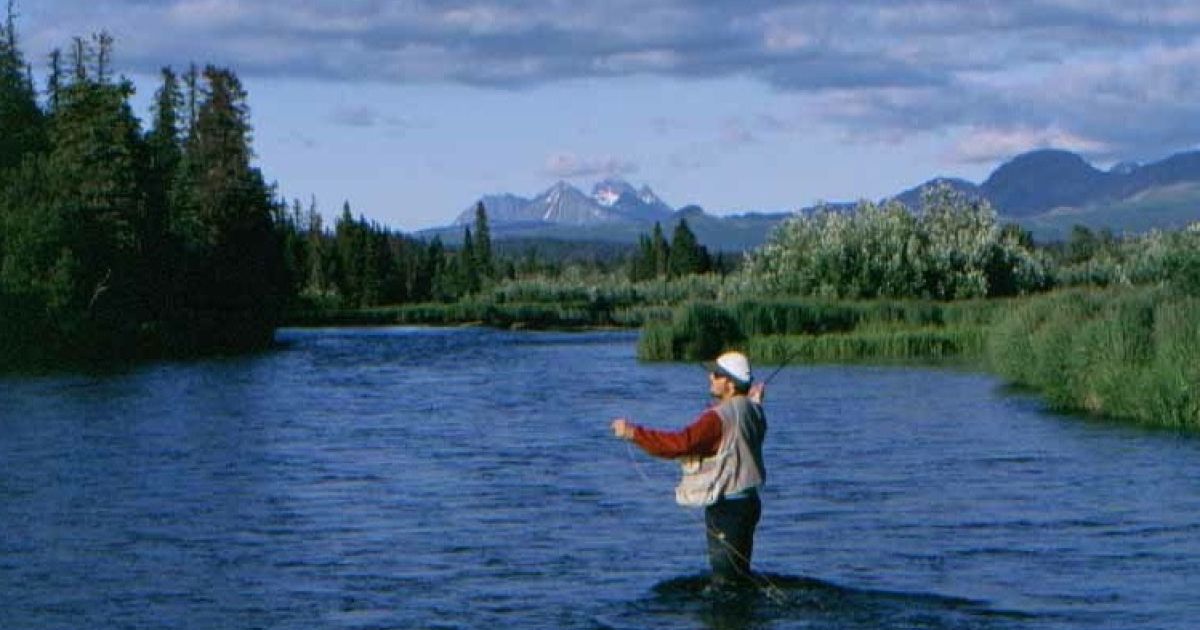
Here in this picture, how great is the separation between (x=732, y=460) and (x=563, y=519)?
282 inches

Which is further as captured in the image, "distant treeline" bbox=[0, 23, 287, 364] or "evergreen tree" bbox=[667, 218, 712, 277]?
"evergreen tree" bbox=[667, 218, 712, 277]

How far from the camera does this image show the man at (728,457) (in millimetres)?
15219

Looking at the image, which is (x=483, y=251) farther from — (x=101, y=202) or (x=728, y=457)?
(x=728, y=457)

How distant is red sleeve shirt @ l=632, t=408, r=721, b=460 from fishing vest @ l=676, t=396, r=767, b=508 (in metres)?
0.07

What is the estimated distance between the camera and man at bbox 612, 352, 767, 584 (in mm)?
15219

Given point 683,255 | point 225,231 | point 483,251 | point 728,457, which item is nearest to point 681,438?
point 728,457

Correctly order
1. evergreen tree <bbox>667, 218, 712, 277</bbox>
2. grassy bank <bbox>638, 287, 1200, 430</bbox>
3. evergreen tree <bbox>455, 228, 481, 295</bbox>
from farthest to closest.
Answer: evergreen tree <bbox>455, 228, 481, 295</bbox>, evergreen tree <bbox>667, 218, 712, 277</bbox>, grassy bank <bbox>638, 287, 1200, 430</bbox>

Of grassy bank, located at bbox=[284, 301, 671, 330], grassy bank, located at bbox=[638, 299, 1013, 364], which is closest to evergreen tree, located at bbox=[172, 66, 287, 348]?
grassy bank, located at bbox=[284, 301, 671, 330]

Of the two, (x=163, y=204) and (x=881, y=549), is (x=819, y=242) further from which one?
(x=881, y=549)

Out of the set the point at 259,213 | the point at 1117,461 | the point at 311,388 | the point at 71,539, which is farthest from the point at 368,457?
the point at 259,213

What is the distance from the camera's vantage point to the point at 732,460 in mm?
15297

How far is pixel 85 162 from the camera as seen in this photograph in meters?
75.2

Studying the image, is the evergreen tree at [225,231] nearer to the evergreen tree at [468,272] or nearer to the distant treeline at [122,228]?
the distant treeline at [122,228]

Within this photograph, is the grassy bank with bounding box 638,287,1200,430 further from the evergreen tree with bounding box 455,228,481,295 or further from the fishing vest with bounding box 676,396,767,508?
the evergreen tree with bounding box 455,228,481,295
